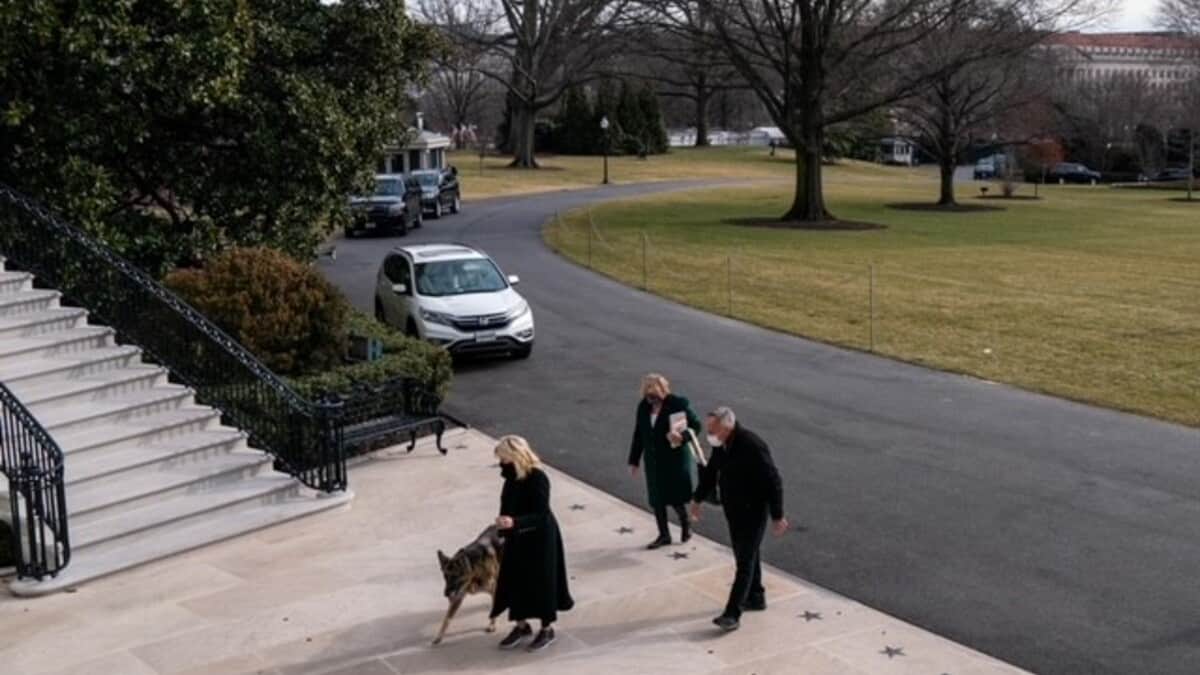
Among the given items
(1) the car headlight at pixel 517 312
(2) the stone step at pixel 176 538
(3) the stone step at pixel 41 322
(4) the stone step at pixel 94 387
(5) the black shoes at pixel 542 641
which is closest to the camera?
(5) the black shoes at pixel 542 641

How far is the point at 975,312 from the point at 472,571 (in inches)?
711

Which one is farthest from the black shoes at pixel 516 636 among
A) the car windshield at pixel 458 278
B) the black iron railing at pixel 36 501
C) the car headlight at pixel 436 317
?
the car windshield at pixel 458 278

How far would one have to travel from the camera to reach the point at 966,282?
29.6 meters

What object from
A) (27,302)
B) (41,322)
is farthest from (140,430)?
(27,302)

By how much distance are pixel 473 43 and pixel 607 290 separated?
46.1m

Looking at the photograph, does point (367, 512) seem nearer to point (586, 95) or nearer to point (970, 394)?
point (970, 394)

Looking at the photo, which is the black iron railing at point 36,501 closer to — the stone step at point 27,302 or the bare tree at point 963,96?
the stone step at point 27,302

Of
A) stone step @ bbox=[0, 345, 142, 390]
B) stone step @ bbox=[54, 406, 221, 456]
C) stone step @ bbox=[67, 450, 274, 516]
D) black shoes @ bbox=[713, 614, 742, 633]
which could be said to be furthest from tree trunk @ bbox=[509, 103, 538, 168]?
black shoes @ bbox=[713, 614, 742, 633]

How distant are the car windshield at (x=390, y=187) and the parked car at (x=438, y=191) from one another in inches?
164

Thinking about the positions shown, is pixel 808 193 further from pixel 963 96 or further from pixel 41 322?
pixel 41 322

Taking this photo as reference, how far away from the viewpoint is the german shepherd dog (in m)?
8.70

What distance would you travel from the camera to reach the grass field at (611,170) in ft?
220

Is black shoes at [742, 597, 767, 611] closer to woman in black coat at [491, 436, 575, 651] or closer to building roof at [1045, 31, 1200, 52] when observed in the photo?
woman in black coat at [491, 436, 575, 651]

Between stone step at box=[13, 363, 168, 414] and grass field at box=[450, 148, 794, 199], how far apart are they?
46765 mm
